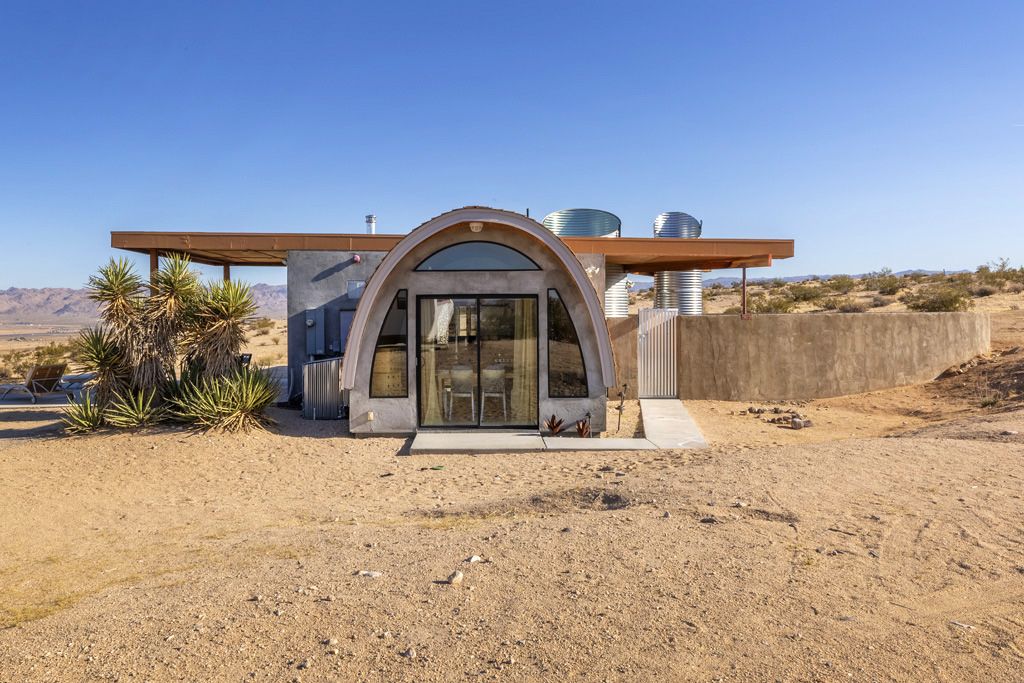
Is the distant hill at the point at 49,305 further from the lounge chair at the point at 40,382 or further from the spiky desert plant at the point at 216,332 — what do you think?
the spiky desert plant at the point at 216,332

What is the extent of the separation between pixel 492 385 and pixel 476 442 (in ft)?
3.65

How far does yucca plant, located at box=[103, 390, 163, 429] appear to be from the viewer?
1155cm

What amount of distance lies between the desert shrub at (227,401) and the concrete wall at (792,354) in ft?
27.9

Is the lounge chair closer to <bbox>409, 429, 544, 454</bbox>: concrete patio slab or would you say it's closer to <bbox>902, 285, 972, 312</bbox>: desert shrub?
<bbox>409, 429, 544, 454</bbox>: concrete patio slab

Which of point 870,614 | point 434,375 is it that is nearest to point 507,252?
point 434,375

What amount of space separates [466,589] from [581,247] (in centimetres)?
976

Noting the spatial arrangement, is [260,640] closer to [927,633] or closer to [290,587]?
[290,587]

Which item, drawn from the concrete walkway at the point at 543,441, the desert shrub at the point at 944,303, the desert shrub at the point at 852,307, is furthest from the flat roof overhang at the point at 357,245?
the desert shrub at the point at 852,307

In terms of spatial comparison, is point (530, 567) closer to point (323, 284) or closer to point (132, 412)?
point (132, 412)

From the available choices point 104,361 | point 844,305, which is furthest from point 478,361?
point 844,305

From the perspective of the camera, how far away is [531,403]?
37.6ft

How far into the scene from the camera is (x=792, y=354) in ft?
51.8

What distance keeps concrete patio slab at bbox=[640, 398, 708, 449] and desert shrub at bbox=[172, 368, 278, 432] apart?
6062 millimetres

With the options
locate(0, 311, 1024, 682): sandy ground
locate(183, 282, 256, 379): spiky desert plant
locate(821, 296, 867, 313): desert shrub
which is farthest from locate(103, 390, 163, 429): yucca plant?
locate(821, 296, 867, 313): desert shrub
